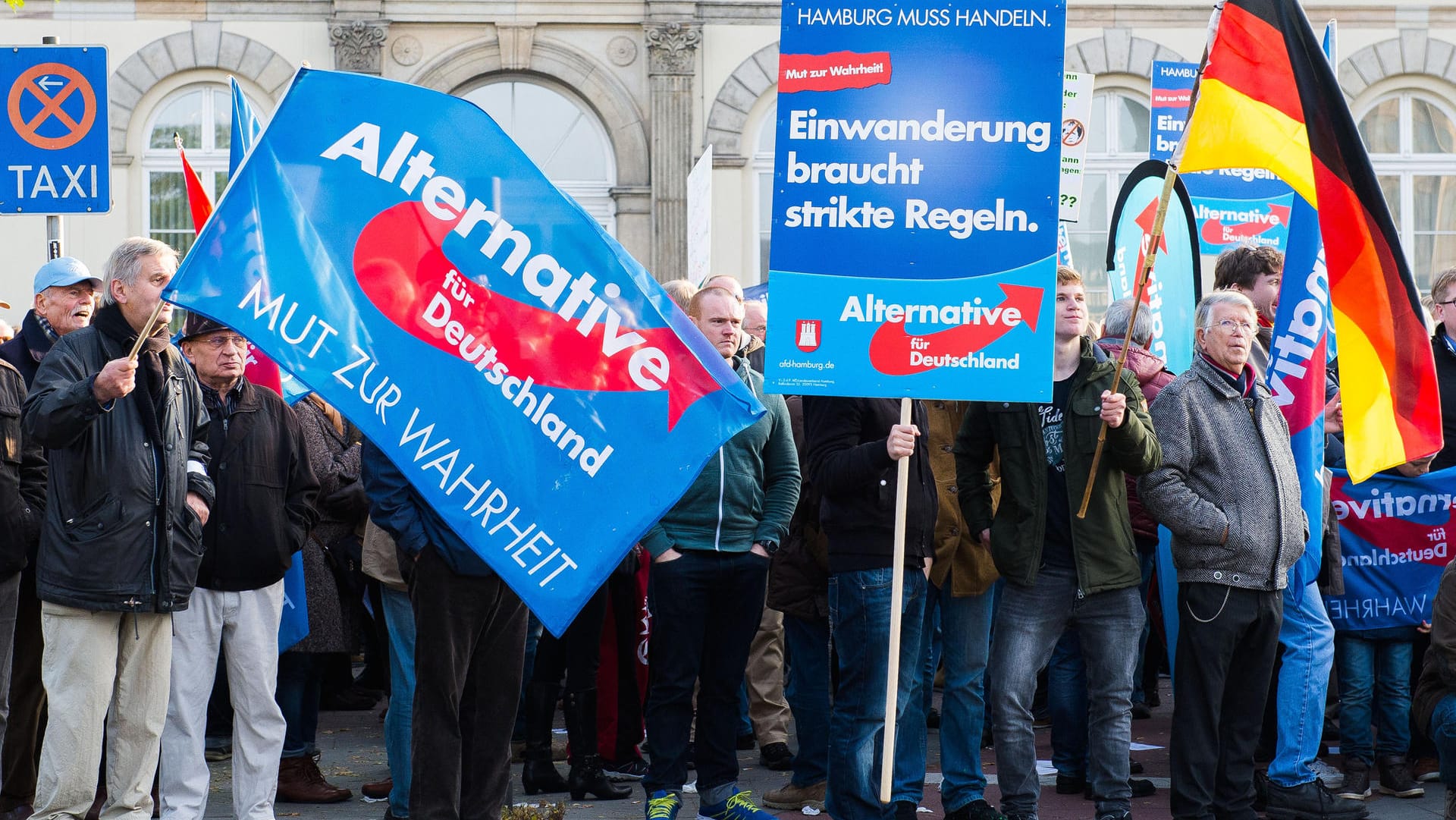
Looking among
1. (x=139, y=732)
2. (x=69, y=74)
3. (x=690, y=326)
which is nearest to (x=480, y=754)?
(x=139, y=732)

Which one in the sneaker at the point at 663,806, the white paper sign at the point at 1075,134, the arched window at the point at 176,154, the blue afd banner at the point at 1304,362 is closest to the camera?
the sneaker at the point at 663,806

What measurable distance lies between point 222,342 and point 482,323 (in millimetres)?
1571

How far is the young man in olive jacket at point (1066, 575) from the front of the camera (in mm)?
5809

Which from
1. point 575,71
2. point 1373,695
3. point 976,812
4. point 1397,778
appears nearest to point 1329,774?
point 1397,778

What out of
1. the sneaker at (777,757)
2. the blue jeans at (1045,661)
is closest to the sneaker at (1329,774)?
the blue jeans at (1045,661)

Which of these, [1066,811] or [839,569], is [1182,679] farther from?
[839,569]

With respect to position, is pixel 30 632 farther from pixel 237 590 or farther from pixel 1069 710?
pixel 1069 710

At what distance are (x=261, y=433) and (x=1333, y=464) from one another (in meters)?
4.66

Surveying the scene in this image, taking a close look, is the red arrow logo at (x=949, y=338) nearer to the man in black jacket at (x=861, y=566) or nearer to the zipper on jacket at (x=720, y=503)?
the man in black jacket at (x=861, y=566)

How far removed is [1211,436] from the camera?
5895 mm

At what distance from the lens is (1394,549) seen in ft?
23.0

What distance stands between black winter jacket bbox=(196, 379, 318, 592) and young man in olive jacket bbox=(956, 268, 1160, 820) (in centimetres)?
254

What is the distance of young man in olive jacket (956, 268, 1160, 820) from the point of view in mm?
5809

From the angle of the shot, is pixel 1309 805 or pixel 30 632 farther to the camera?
pixel 30 632
